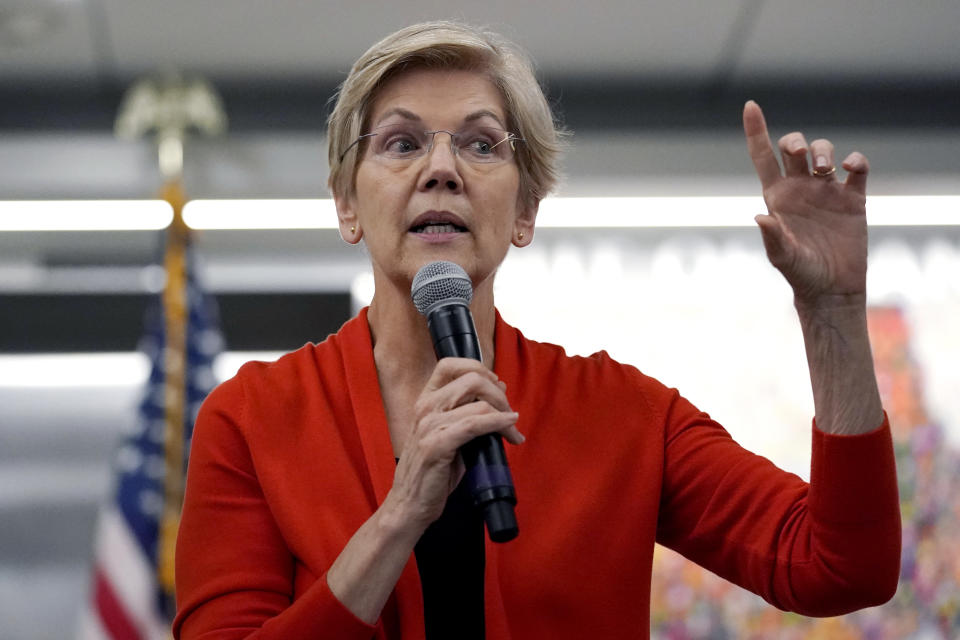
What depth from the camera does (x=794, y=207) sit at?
4.03 ft

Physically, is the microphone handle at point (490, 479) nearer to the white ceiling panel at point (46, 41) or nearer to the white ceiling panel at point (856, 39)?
the white ceiling panel at point (856, 39)

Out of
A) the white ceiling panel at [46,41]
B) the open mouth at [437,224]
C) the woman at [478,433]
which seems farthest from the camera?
the white ceiling panel at [46,41]

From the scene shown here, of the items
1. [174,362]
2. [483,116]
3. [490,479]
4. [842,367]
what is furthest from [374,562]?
[174,362]

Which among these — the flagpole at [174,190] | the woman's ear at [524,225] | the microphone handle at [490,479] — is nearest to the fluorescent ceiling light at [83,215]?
the flagpole at [174,190]

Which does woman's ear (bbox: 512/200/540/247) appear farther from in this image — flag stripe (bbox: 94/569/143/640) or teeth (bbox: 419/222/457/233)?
flag stripe (bbox: 94/569/143/640)

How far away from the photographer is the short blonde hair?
1.52m

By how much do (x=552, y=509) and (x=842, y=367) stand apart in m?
0.40

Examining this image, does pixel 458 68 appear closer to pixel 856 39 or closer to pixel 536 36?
pixel 536 36

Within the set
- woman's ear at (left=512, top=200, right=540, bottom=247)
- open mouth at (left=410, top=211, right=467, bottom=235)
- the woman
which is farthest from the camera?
woman's ear at (left=512, top=200, right=540, bottom=247)

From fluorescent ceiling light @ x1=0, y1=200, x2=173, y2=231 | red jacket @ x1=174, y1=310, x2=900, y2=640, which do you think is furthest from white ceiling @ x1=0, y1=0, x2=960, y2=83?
red jacket @ x1=174, y1=310, x2=900, y2=640

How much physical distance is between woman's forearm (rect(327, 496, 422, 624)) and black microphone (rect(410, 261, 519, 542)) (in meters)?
0.10

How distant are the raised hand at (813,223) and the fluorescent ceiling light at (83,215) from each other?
349 cm

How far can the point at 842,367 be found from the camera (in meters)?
1.19

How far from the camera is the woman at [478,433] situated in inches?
46.5
